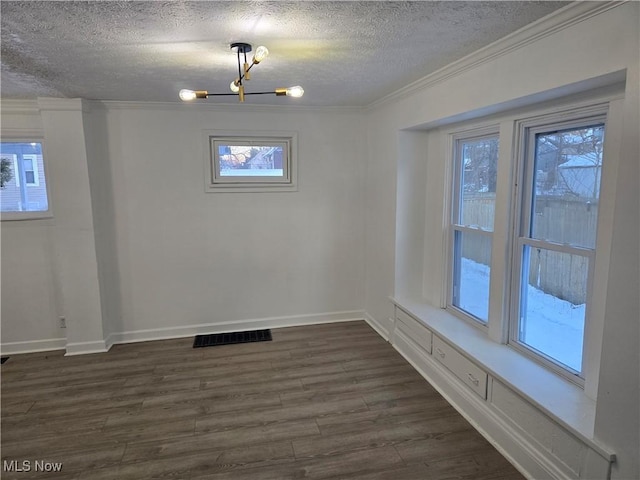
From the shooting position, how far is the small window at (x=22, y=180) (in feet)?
12.3

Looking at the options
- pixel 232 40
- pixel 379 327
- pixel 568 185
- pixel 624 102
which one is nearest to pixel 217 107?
pixel 232 40

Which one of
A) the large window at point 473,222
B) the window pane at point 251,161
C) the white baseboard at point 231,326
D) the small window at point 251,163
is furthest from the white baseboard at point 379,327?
the window pane at point 251,161

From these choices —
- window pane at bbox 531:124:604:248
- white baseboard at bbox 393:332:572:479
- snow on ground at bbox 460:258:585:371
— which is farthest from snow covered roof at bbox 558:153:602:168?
white baseboard at bbox 393:332:572:479

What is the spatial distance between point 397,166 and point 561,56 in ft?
5.98

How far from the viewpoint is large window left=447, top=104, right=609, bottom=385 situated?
88.1 inches

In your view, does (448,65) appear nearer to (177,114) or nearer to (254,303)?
(177,114)

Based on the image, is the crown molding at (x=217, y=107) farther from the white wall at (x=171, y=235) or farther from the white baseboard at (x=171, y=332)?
the white baseboard at (x=171, y=332)

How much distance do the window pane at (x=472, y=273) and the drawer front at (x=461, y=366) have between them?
0.39m

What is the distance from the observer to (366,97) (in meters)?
3.76

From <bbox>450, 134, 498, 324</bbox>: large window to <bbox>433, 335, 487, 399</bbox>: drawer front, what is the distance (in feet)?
1.23

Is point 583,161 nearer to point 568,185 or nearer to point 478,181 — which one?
point 568,185

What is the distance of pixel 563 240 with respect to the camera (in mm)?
2393

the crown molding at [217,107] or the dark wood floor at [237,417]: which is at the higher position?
the crown molding at [217,107]

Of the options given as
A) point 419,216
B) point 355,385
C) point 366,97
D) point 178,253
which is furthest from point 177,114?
point 355,385
